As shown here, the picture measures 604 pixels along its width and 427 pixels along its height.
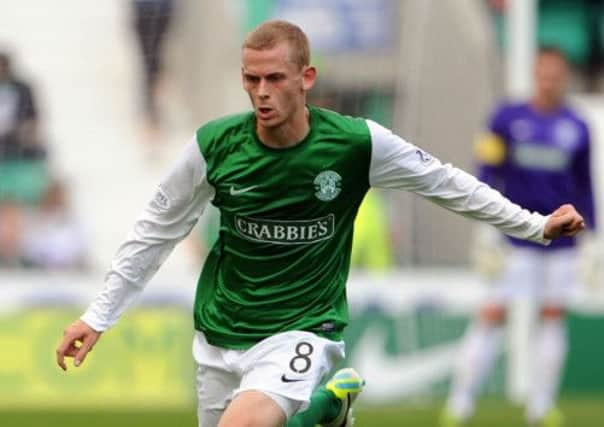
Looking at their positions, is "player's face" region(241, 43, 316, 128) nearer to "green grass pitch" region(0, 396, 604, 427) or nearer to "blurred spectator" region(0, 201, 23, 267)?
"green grass pitch" region(0, 396, 604, 427)

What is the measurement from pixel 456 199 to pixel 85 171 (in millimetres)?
9052

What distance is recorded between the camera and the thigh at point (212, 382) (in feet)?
21.5

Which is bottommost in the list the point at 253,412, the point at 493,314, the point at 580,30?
the point at 493,314

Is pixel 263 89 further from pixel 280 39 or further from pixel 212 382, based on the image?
pixel 212 382

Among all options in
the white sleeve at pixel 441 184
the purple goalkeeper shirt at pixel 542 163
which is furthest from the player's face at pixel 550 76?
the white sleeve at pixel 441 184

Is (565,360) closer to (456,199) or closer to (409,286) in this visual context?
(409,286)

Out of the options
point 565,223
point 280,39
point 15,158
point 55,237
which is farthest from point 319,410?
point 15,158

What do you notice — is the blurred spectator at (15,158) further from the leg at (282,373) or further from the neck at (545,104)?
the leg at (282,373)

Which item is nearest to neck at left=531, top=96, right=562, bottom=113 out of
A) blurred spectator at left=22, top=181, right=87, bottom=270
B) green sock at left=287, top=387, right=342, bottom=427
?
blurred spectator at left=22, top=181, right=87, bottom=270

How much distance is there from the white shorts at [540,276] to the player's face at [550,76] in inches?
42.0

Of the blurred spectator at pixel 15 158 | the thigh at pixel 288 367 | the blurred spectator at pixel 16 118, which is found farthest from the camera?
the blurred spectator at pixel 16 118

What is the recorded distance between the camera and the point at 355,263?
48.1 ft

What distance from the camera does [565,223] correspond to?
6.17 m

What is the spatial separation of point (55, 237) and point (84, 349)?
28.1 ft
